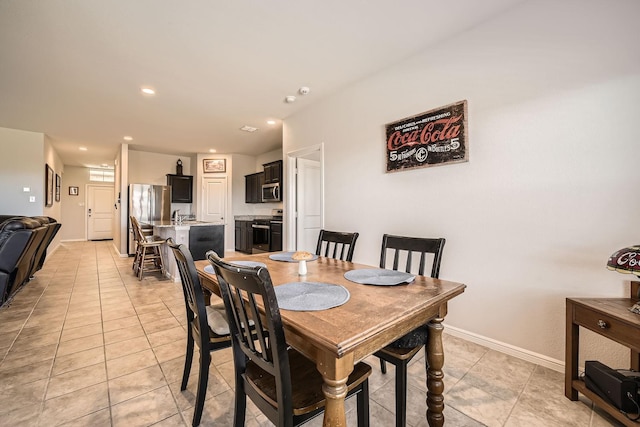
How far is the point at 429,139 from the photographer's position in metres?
2.42

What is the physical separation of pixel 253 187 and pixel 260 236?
4.95 feet

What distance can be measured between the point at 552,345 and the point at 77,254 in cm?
885

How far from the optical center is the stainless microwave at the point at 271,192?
6.04m

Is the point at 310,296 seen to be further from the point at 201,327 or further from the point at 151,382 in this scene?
the point at 151,382

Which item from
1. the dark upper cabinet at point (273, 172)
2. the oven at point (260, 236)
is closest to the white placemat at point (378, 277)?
the oven at point (260, 236)

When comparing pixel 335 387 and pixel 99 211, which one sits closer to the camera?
pixel 335 387

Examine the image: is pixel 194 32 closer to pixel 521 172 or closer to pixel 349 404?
pixel 521 172

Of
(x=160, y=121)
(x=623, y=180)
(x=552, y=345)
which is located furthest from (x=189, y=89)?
(x=552, y=345)

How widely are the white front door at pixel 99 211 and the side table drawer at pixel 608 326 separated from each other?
11594mm

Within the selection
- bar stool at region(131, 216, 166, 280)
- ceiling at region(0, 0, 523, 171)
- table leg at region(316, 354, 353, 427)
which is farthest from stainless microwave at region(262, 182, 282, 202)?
table leg at region(316, 354, 353, 427)

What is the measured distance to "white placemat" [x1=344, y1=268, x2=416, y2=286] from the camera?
1.36 metres

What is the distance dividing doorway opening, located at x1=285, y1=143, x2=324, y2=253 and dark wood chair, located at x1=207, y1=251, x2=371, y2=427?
2.98 m

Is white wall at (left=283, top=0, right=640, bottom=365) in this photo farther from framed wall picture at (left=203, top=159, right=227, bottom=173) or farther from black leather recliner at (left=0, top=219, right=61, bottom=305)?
framed wall picture at (left=203, top=159, right=227, bottom=173)

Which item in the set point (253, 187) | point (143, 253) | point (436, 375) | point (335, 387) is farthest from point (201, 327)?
point (253, 187)
